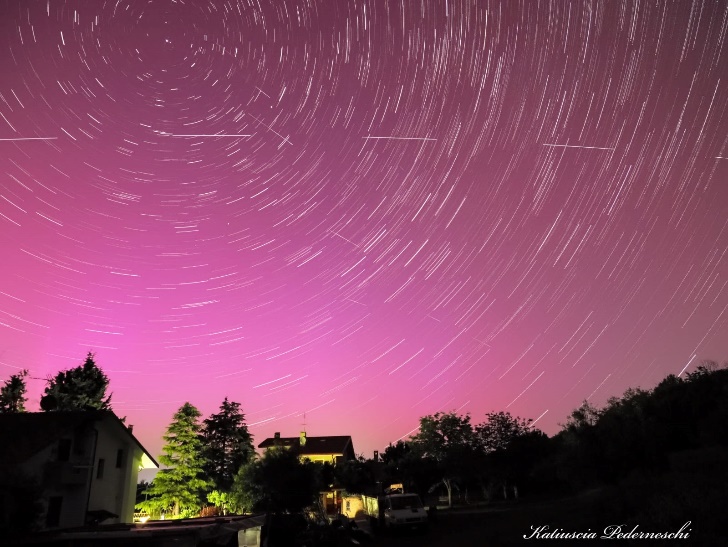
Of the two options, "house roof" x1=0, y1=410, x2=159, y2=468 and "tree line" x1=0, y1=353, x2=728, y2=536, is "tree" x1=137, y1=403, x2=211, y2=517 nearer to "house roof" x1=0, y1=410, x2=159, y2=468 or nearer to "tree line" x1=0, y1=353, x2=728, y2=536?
"tree line" x1=0, y1=353, x2=728, y2=536

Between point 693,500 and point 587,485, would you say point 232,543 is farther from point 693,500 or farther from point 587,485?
point 587,485

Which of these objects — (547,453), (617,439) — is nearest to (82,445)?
(617,439)

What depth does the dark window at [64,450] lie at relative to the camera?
101ft

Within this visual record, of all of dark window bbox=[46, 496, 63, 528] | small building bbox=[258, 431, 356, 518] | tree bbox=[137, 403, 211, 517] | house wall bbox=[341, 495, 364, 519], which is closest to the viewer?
dark window bbox=[46, 496, 63, 528]

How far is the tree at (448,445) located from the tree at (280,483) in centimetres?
2741

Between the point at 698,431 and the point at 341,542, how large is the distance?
31420 millimetres

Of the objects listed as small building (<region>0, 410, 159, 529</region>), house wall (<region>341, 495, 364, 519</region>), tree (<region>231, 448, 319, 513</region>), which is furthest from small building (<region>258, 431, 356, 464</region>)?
small building (<region>0, 410, 159, 529</region>)

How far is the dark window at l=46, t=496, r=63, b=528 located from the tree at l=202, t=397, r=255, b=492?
2436 cm

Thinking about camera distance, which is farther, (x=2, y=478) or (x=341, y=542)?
(x=341, y=542)

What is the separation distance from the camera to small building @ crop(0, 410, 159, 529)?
2834 centimetres

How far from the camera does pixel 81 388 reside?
181 feet

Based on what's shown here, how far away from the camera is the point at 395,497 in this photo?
3056cm

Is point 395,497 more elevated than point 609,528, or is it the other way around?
point 395,497

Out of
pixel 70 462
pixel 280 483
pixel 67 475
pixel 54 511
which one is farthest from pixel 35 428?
pixel 280 483
